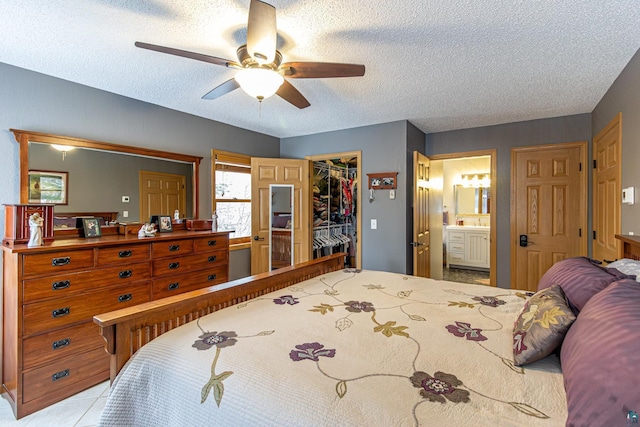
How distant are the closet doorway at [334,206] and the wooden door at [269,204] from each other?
0.87 ft

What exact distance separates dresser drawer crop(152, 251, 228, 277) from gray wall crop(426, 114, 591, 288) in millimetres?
3222

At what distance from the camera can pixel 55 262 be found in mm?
2100

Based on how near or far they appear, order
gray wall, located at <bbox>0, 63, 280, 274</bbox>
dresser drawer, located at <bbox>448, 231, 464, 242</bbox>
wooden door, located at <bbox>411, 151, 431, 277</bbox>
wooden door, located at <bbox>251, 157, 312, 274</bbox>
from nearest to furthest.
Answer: gray wall, located at <bbox>0, 63, 280, 274</bbox>
wooden door, located at <bbox>411, 151, 431, 277</bbox>
wooden door, located at <bbox>251, 157, 312, 274</bbox>
dresser drawer, located at <bbox>448, 231, 464, 242</bbox>

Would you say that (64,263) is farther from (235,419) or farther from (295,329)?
(235,419)

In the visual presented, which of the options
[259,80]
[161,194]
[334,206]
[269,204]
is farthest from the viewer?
[334,206]

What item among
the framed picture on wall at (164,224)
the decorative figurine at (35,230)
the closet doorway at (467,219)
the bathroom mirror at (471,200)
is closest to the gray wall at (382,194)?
the closet doorway at (467,219)

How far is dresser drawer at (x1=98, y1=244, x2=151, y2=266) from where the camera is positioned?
2.34m

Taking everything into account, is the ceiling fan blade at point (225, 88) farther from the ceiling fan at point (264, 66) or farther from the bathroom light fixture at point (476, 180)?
the bathroom light fixture at point (476, 180)

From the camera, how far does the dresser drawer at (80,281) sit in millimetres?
2012

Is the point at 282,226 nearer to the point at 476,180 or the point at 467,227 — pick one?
the point at 467,227

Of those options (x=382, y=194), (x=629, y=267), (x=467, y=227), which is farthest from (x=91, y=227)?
(x=467, y=227)

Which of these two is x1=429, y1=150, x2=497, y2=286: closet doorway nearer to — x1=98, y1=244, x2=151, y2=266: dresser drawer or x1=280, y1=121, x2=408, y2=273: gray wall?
x1=280, y1=121, x2=408, y2=273: gray wall

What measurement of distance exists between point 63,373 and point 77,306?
1.57ft

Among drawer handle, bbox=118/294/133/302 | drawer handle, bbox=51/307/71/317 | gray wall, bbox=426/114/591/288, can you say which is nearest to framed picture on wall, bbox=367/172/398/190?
gray wall, bbox=426/114/591/288
